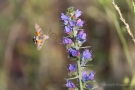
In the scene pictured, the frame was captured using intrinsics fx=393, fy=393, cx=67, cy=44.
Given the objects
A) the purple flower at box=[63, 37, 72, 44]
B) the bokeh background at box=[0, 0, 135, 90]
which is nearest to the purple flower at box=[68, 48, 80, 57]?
the purple flower at box=[63, 37, 72, 44]

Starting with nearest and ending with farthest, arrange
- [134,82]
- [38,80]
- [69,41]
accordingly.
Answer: [69,41] → [134,82] → [38,80]

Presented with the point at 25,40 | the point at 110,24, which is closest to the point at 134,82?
the point at 110,24

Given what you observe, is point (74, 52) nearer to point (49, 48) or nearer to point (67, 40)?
point (67, 40)

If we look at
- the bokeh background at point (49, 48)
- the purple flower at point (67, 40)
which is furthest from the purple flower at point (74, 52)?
the bokeh background at point (49, 48)

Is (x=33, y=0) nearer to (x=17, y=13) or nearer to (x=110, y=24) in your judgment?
(x=17, y=13)

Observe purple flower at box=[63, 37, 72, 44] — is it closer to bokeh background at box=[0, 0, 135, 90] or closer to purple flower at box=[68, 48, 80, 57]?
purple flower at box=[68, 48, 80, 57]

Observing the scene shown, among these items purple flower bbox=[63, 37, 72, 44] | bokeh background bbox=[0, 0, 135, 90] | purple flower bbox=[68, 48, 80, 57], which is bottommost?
purple flower bbox=[68, 48, 80, 57]

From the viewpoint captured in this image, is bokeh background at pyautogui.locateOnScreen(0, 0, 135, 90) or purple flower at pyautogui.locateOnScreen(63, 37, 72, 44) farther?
bokeh background at pyautogui.locateOnScreen(0, 0, 135, 90)

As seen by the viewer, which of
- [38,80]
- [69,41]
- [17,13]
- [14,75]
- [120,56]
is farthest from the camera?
[14,75]
